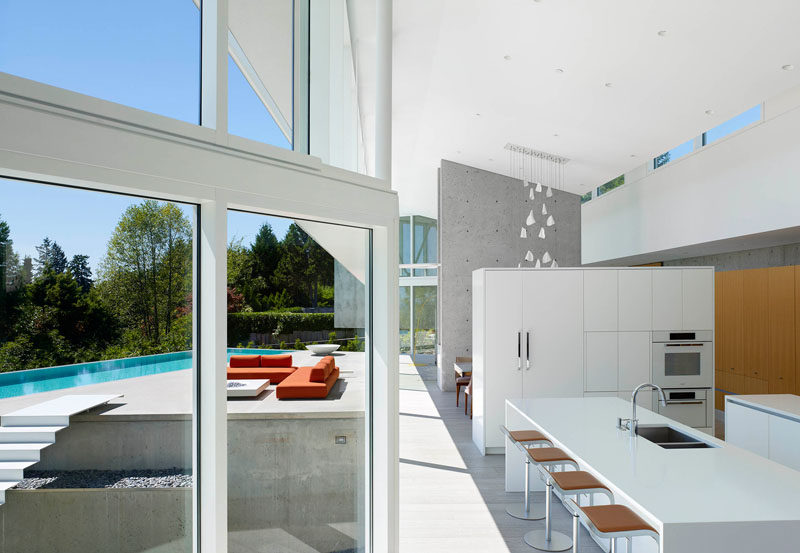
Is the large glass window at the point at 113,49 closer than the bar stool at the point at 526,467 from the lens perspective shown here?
Yes

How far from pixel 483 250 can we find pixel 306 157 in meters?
8.49

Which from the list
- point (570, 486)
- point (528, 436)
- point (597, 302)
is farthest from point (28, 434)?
point (597, 302)

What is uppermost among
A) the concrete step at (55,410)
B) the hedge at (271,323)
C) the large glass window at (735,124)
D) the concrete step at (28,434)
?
the large glass window at (735,124)

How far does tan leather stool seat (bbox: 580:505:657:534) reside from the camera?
230 cm

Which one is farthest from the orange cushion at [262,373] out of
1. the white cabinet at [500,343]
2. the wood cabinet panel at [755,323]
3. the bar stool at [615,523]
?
the wood cabinet panel at [755,323]

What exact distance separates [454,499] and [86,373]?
382 cm

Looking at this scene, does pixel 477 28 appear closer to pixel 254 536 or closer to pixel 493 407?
pixel 493 407

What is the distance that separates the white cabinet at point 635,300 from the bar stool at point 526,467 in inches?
89.7

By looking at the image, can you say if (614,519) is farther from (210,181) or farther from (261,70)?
(261,70)

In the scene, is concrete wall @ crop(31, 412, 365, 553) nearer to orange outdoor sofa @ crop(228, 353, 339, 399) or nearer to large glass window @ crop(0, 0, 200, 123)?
orange outdoor sofa @ crop(228, 353, 339, 399)

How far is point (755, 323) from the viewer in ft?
22.1

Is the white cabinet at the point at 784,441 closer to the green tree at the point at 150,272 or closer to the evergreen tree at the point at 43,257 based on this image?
the green tree at the point at 150,272

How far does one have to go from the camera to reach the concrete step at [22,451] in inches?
45.7

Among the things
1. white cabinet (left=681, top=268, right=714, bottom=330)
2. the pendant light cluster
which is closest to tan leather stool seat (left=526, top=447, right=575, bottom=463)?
white cabinet (left=681, top=268, right=714, bottom=330)
